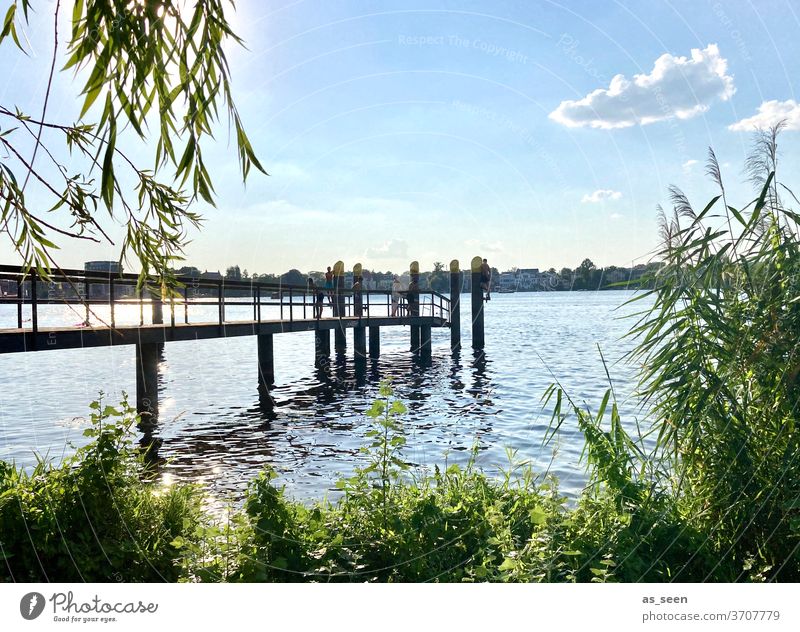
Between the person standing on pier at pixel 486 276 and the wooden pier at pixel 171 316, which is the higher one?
the person standing on pier at pixel 486 276

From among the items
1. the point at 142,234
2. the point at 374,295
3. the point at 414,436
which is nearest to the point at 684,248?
the point at 142,234

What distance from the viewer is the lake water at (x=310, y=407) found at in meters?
10.3

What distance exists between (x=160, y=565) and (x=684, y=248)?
4.34 m

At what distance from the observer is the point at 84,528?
4305 mm

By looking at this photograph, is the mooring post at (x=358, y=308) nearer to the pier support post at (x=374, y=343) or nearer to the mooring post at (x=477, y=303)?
the pier support post at (x=374, y=343)

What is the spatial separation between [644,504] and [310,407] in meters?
13.1

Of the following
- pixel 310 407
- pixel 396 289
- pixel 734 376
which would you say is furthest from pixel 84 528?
pixel 396 289

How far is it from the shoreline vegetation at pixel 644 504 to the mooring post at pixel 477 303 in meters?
20.8

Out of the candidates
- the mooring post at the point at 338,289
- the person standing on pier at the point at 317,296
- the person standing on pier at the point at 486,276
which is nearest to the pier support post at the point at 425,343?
the person standing on pier at the point at 486,276

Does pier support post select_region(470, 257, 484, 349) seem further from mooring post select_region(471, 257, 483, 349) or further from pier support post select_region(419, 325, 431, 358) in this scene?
pier support post select_region(419, 325, 431, 358)

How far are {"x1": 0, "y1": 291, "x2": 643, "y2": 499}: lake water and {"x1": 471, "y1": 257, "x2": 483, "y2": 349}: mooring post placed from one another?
0.74 m

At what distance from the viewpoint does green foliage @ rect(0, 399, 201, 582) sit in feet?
13.7

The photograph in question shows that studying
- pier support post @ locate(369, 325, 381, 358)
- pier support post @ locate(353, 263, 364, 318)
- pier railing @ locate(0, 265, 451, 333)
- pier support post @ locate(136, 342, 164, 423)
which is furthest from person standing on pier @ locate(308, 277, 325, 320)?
pier support post @ locate(136, 342, 164, 423)
